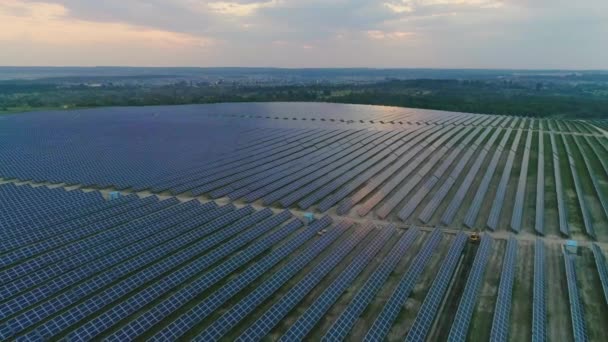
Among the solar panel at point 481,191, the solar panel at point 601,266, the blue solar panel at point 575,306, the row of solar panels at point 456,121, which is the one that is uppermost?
the row of solar panels at point 456,121

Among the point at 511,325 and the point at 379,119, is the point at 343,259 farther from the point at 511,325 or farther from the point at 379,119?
the point at 379,119

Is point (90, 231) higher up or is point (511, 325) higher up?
point (90, 231)

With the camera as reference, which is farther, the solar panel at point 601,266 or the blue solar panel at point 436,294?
the solar panel at point 601,266

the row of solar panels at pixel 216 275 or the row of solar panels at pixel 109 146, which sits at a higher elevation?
the row of solar panels at pixel 109 146

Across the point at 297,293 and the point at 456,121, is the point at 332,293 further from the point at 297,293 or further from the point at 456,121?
the point at 456,121

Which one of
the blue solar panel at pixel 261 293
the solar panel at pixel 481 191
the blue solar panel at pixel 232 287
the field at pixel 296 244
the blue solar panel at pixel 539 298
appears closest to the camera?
the blue solar panel at pixel 232 287

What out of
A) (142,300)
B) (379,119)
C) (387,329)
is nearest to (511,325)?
(387,329)

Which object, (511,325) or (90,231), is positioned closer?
(511,325)

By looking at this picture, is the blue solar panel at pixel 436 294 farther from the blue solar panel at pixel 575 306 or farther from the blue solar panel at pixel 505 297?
the blue solar panel at pixel 575 306

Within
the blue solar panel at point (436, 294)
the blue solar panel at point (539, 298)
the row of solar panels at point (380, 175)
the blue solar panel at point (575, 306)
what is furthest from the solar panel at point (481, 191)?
the blue solar panel at point (575, 306)
